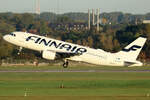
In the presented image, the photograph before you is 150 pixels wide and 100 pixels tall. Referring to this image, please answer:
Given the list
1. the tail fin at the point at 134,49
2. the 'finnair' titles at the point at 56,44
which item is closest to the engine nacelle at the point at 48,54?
the 'finnair' titles at the point at 56,44

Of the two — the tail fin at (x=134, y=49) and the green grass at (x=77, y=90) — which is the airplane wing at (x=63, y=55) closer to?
the tail fin at (x=134, y=49)

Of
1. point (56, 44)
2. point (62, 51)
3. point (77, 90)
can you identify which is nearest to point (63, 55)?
point (62, 51)

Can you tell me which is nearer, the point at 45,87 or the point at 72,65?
the point at 45,87

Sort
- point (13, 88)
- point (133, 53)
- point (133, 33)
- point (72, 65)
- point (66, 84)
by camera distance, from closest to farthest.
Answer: point (13, 88) → point (66, 84) → point (133, 53) → point (72, 65) → point (133, 33)

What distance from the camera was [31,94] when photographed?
45812 millimetres

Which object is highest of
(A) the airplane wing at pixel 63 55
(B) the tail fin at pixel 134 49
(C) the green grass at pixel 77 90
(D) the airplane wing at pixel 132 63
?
(B) the tail fin at pixel 134 49

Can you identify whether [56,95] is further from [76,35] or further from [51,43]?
[76,35]

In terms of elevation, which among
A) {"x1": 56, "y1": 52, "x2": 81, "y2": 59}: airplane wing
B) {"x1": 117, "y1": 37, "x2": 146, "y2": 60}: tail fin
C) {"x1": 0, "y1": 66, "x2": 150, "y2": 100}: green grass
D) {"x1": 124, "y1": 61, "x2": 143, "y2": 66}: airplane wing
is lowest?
{"x1": 0, "y1": 66, "x2": 150, "y2": 100}: green grass

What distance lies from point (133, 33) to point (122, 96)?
121 metres

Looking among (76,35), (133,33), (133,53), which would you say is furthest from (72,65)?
(76,35)

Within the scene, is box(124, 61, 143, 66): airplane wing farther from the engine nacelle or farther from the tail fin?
the engine nacelle

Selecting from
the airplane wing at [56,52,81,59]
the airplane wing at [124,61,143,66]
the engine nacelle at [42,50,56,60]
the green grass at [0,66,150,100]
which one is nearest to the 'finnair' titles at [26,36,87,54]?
the airplane wing at [56,52,81,59]

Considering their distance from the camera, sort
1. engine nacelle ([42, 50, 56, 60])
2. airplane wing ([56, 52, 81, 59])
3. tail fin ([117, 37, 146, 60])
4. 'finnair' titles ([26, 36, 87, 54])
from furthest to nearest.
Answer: airplane wing ([56, 52, 81, 59]) < 'finnair' titles ([26, 36, 87, 54]) < engine nacelle ([42, 50, 56, 60]) < tail fin ([117, 37, 146, 60])

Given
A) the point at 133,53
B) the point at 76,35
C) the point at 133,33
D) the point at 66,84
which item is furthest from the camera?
the point at 76,35
